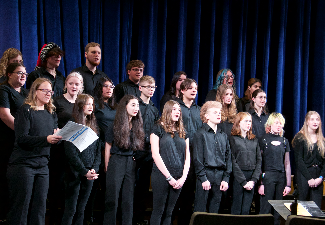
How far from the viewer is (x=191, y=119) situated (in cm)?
382

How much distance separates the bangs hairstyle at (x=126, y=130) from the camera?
3270 mm

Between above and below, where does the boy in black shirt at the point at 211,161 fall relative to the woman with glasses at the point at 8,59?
below

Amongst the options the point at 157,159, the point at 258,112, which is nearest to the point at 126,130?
the point at 157,159

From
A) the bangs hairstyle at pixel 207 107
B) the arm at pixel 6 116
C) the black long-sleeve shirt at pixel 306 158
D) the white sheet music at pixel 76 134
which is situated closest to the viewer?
the white sheet music at pixel 76 134

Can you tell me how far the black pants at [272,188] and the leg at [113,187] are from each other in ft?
5.12

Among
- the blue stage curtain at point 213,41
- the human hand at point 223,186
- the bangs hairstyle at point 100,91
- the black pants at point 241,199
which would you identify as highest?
the blue stage curtain at point 213,41

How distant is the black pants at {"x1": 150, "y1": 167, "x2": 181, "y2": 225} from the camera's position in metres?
3.22

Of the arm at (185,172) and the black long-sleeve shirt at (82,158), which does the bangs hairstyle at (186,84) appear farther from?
the black long-sleeve shirt at (82,158)

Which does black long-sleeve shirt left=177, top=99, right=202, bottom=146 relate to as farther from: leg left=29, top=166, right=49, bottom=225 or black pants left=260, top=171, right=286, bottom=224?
leg left=29, top=166, right=49, bottom=225

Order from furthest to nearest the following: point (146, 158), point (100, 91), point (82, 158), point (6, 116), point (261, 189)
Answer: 1. point (261, 189)
2. point (100, 91)
3. point (146, 158)
4. point (82, 158)
5. point (6, 116)

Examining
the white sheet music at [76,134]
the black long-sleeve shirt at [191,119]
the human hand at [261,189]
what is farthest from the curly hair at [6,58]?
the human hand at [261,189]

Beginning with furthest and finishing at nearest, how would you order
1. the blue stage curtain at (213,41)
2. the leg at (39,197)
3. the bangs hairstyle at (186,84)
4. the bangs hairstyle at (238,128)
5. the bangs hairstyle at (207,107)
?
the blue stage curtain at (213,41) → the bangs hairstyle at (186,84) → the bangs hairstyle at (238,128) → the bangs hairstyle at (207,107) → the leg at (39,197)

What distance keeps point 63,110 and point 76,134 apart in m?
0.69

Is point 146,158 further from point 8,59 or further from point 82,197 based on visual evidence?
point 8,59
